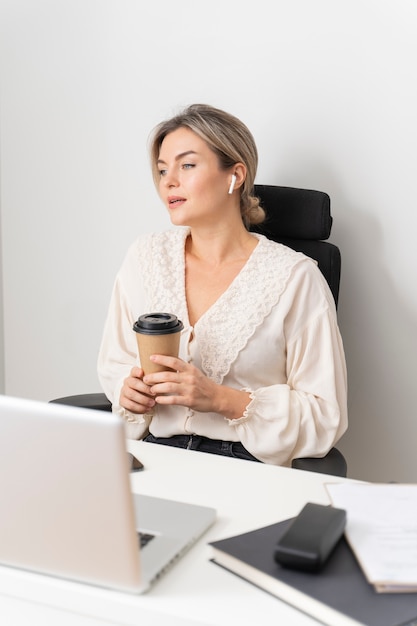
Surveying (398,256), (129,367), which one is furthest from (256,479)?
(398,256)

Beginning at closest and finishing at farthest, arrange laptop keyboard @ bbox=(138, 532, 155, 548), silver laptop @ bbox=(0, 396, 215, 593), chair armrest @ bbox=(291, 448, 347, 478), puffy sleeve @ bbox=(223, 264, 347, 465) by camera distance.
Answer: silver laptop @ bbox=(0, 396, 215, 593) → laptop keyboard @ bbox=(138, 532, 155, 548) → chair armrest @ bbox=(291, 448, 347, 478) → puffy sleeve @ bbox=(223, 264, 347, 465)

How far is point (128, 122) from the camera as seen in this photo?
2.62m

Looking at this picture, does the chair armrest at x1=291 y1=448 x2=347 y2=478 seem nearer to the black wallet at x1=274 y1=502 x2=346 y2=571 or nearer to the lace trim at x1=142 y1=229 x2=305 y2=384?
the lace trim at x1=142 y1=229 x2=305 y2=384

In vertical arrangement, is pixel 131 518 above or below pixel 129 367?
above

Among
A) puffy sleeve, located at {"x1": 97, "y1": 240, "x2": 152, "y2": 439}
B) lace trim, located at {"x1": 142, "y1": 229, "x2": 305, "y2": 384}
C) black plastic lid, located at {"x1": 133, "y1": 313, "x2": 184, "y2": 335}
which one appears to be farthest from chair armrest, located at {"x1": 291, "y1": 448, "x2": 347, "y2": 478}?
puffy sleeve, located at {"x1": 97, "y1": 240, "x2": 152, "y2": 439}

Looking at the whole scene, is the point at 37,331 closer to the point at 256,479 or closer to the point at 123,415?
the point at 123,415

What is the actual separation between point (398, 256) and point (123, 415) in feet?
2.76

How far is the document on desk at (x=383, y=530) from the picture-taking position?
1138 mm

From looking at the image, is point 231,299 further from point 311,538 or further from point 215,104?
point 311,538

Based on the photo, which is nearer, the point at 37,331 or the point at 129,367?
the point at 129,367

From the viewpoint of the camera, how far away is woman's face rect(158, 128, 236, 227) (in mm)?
2117

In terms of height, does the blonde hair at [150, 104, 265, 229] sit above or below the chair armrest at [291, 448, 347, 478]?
above

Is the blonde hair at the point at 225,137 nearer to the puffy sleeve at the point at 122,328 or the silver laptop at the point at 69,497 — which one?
the puffy sleeve at the point at 122,328

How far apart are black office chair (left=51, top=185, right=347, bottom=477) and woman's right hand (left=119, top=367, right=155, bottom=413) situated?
0.25 metres
